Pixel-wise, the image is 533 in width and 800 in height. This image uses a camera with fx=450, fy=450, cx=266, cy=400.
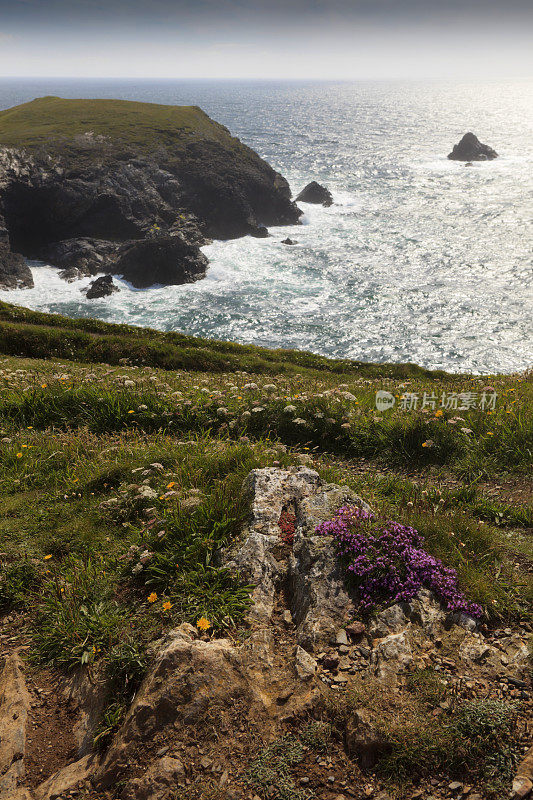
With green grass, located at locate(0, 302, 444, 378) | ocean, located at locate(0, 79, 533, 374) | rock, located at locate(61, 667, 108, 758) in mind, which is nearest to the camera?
rock, located at locate(61, 667, 108, 758)

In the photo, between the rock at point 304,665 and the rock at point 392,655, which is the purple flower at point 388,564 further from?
the rock at point 304,665

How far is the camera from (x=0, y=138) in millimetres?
85688

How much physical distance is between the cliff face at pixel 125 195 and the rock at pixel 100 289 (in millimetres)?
3964

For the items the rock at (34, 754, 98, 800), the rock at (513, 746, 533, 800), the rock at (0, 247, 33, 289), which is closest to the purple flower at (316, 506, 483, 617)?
the rock at (513, 746, 533, 800)

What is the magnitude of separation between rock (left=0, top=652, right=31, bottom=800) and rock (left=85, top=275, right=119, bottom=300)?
206ft

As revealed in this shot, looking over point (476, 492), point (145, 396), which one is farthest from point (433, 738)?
point (145, 396)

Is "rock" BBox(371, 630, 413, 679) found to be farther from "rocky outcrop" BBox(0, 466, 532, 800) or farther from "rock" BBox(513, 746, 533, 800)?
"rock" BBox(513, 746, 533, 800)

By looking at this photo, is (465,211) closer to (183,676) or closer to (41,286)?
(41,286)

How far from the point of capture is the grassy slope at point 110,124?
92812 mm

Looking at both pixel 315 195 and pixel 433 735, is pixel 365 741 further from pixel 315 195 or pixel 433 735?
pixel 315 195

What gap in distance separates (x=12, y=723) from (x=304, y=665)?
2832 millimetres

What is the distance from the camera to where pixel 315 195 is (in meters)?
102

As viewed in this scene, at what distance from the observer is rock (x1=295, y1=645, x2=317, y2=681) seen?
4.20 meters

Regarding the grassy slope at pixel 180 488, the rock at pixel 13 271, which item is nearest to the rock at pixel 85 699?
the grassy slope at pixel 180 488
